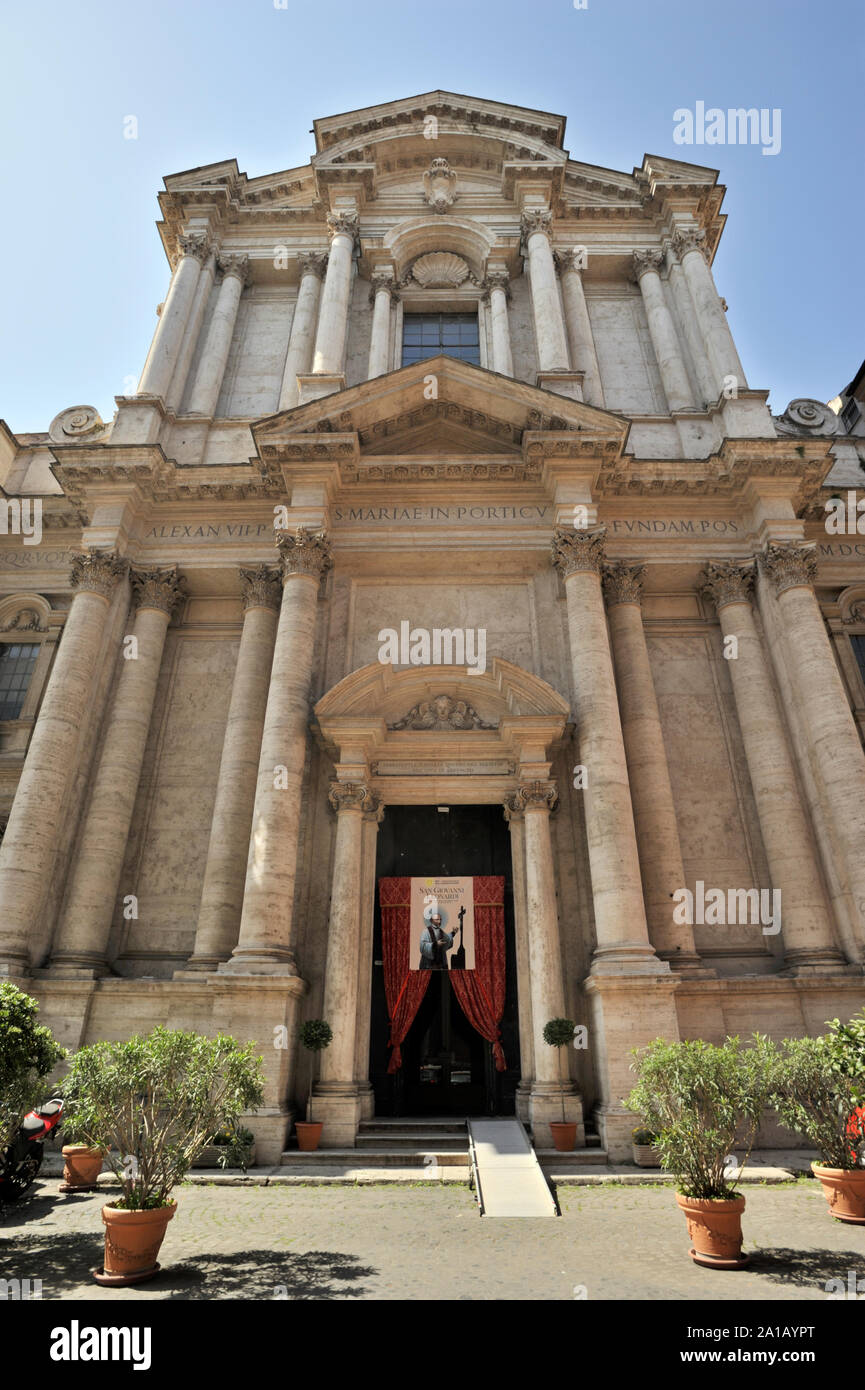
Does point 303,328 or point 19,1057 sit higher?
point 303,328

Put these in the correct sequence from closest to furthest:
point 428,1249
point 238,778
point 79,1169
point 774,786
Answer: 1. point 428,1249
2. point 79,1169
3. point 774,786
4. point 238,778

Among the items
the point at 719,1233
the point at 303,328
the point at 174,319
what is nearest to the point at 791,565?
the point at 719,1233

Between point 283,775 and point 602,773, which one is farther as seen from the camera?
point 283,775

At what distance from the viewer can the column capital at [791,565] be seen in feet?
54.4

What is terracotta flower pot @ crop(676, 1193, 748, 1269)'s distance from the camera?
21.9 feet

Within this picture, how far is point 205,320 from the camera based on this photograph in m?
22.3

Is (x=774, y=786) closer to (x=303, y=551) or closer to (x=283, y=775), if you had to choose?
(x=283, y=775)

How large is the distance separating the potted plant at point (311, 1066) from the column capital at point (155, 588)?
926 centimetres

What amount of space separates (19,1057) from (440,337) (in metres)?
21.2

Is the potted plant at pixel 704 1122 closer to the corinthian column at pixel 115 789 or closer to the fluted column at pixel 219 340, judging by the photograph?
the corinthian column at pixel 115 789

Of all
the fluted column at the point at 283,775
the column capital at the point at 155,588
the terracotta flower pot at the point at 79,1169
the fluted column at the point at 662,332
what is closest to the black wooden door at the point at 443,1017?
the fluted column at the point at 283,775

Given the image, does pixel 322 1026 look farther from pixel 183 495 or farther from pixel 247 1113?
pixel 183 495

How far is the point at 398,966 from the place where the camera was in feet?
48.9

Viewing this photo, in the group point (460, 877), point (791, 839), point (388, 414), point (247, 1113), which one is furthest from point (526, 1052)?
point (388, 414)
